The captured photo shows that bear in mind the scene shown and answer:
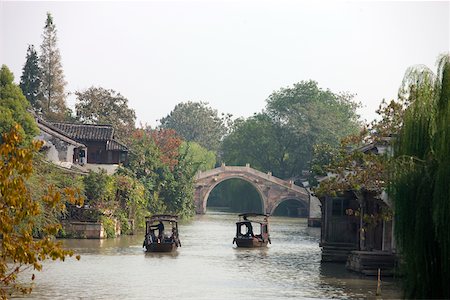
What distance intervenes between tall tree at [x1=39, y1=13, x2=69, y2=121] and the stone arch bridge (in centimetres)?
1752

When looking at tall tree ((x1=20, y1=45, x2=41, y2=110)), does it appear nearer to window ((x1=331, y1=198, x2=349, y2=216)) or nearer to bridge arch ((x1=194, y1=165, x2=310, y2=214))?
bridge arch ((x1=194, y1=165, x2=310, y2=214))

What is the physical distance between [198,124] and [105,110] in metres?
67.0

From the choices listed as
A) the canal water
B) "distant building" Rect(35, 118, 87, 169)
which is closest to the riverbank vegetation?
the canal water

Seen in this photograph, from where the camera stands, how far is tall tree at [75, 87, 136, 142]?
A: 79.7 m

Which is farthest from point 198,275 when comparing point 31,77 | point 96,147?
point 31,77

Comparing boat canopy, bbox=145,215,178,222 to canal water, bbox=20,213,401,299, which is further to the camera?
boat canopy, bbox=145,215,178,222

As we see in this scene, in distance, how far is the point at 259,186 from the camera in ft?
308

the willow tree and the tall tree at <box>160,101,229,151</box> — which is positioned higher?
the tall tree at <box>160,101,229,151</box>

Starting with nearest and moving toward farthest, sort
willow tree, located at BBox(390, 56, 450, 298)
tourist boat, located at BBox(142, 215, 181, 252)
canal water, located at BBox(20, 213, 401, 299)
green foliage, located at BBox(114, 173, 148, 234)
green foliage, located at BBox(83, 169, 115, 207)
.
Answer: willow tree, located at BBox(390, 56, 450, 298)
canal water, located at BBox(20, 213, 401, 299)
tourist boat, located at BBox(142, 215, 181, 252)
green foliage, located at BBox(83, 169, 115, 207)
green foliage, located at BBox(114, 173, 148, 234)

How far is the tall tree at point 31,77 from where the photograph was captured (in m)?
79.4

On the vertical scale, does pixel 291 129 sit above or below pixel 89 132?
above

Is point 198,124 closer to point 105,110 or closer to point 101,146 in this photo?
point 105,110

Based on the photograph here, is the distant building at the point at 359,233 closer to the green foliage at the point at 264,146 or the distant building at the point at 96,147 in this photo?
the distant building at the point at 96,147

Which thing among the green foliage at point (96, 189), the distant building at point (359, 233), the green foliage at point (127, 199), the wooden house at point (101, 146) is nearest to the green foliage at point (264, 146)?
the wooden house at point (101, 146)
